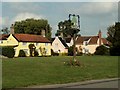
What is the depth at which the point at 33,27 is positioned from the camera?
127 m

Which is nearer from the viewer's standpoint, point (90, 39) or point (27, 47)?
point (27, 47)

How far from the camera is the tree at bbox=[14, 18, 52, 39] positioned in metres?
126

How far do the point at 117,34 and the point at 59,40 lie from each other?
24.0 metres

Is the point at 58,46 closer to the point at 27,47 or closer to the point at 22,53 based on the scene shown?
the point at 27,47

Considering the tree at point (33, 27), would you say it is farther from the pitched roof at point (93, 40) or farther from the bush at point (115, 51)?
the bush at point (115, 51)

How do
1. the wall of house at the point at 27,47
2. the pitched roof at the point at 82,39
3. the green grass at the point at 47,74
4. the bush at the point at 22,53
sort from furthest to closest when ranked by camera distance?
the pitched roof at the point at 82,39 → the wall of house at the point at 27,47 → the bush at the point at 22,53 → the green grass at the point at 47,74

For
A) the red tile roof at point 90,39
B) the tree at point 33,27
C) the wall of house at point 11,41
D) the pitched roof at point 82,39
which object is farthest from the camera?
the tree at point 33,27

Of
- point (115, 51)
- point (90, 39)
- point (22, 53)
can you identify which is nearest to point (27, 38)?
point (22, 53)

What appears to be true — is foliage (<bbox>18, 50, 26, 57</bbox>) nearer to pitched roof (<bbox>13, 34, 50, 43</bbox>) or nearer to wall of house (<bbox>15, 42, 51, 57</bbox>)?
wall of house (<bbox>15, 42, 51, 57</bbox>)

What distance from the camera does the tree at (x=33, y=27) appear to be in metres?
126

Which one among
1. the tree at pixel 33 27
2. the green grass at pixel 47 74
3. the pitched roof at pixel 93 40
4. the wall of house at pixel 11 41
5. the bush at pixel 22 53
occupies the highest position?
the tree at pixel 33 27

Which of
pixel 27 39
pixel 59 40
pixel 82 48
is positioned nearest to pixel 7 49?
pixel 27 39

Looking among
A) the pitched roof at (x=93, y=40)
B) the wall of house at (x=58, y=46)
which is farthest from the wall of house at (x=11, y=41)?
the pitched roof at (x=93, y=40)

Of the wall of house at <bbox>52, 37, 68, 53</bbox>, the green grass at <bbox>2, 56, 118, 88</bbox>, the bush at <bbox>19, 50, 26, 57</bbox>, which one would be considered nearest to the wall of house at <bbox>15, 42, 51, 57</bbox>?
the bush at <bbox>19, 50, 26, 57</bbox>
